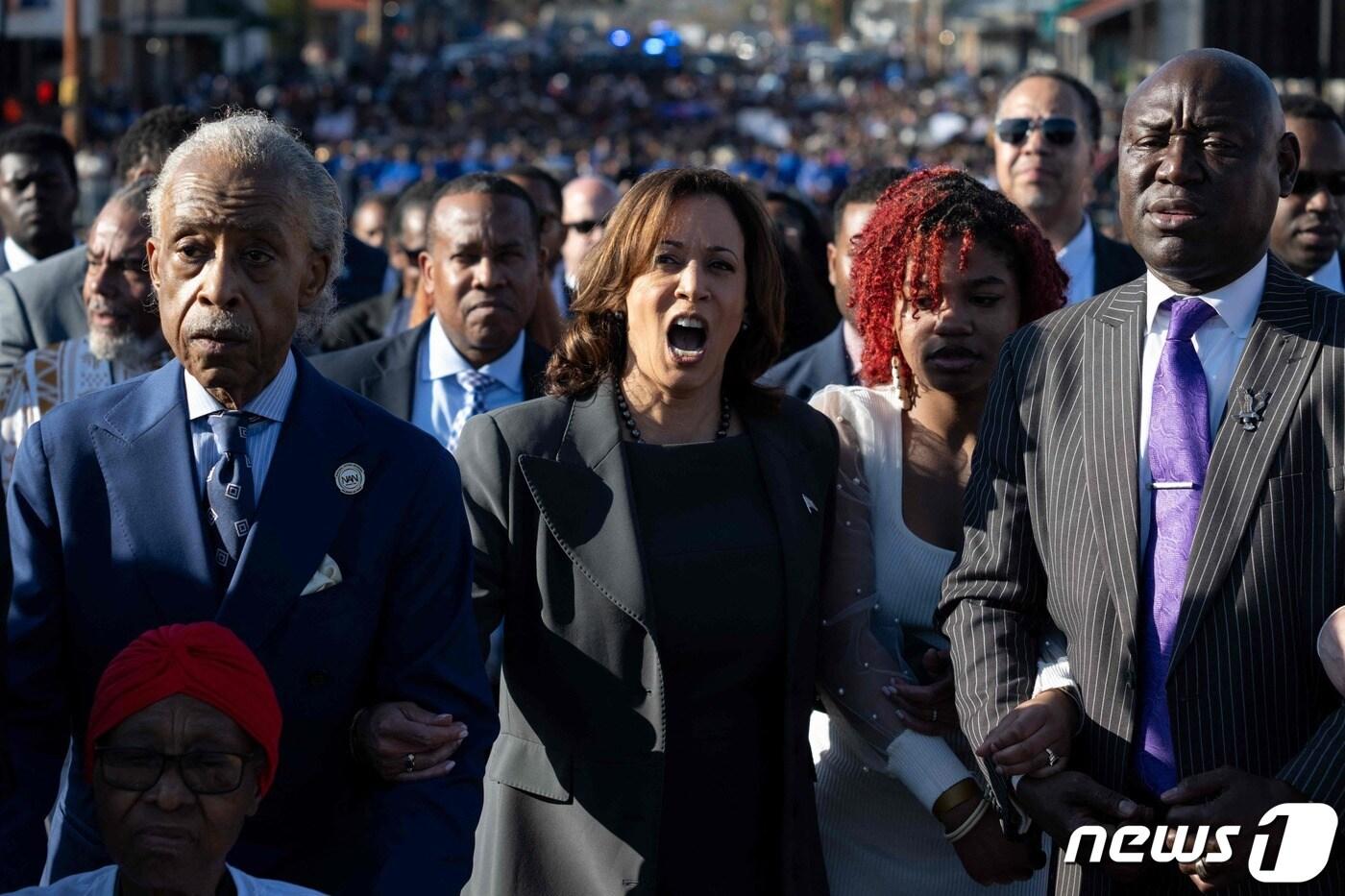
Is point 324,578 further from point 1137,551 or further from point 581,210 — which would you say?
point 581,210

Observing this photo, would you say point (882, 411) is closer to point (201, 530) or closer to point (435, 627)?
point (435, 627)

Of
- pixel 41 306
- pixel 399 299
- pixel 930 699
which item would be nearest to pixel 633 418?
pixel 930 699

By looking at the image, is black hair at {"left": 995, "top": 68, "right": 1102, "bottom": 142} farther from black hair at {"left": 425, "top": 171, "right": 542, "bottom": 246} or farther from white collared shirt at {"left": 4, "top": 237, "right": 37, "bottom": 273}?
white collared shirt at {"left": 4, "top": 237, "right": 37, "bottom": 273}

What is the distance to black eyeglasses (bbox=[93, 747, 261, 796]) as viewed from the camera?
338 cm

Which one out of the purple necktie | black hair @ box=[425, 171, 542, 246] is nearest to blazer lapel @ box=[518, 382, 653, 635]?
the purple necktie

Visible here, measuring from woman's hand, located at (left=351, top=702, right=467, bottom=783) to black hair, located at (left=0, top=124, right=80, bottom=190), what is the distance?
573 cm

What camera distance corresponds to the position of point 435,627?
3766 mm

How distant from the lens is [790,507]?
14.0 feet

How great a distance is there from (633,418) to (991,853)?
1247mm

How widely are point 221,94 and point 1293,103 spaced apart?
3947cm

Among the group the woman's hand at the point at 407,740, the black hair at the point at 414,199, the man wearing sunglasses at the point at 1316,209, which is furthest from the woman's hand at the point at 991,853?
the black hair at the point at 414,199

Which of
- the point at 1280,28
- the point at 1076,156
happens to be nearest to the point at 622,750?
the point at 1076,156

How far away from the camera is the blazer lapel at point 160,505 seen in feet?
11.9

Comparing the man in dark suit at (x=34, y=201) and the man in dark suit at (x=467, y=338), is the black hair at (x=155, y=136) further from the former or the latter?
the man in dark suit at (x=467, y=338)
